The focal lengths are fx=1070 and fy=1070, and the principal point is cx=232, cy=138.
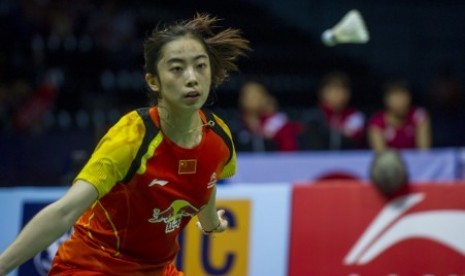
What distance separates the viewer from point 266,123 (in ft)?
33.3

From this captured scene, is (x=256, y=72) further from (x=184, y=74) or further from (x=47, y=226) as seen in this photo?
(x=47, y=226)

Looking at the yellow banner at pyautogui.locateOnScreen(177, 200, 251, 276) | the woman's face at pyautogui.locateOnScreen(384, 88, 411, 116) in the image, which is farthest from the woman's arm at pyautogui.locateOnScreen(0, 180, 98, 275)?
the woman's face at pyautogui.locateOnScreen(384, 88, 411, 116)

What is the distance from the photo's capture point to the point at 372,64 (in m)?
13.6

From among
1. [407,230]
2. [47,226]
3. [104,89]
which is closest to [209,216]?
[47,226]

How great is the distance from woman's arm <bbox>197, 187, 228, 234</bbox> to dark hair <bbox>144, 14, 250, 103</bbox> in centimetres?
54

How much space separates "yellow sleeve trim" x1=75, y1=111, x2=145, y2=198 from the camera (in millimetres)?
3992

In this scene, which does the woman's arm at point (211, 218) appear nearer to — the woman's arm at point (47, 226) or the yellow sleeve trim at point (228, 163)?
the yellow sleeve trim at point (228, 163)

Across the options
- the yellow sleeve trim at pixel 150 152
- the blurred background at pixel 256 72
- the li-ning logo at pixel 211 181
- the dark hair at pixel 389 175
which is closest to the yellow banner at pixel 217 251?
the dark hair at pixel 389 175

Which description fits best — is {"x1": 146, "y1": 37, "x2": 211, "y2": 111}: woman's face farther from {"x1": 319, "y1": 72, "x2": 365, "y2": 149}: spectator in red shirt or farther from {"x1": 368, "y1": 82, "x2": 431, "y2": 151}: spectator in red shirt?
{"x1": 319, "y1": 72, "x2": 365, "y2": 149}: spectator in red shirt

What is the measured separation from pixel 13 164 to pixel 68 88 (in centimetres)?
263

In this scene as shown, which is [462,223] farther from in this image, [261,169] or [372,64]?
[372,64]

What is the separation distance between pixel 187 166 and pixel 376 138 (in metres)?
5.54

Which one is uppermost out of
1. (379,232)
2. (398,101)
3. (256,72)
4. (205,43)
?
(256,72)

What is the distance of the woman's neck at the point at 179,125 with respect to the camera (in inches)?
169
